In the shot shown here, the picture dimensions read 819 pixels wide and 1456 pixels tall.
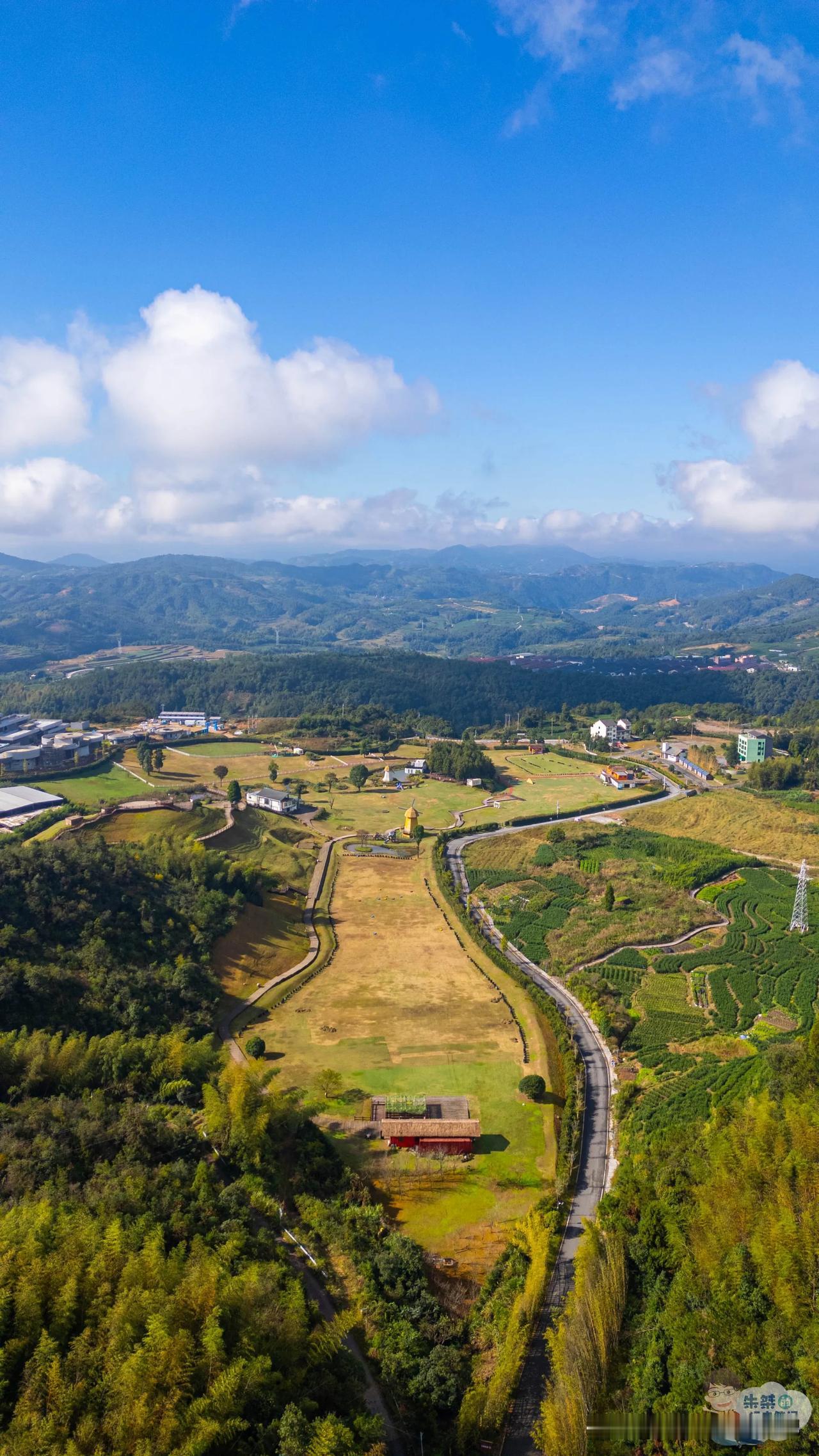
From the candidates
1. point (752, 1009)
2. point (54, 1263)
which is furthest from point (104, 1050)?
point (752, 1009)

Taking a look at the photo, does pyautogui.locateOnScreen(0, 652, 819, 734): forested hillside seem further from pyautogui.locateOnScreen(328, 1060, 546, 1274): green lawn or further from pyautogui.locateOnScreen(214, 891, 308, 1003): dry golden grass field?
pyautogui.locateOnScreen(328, 1060, 546, 1274): green lawn

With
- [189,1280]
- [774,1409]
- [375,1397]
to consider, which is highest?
[189,1280]

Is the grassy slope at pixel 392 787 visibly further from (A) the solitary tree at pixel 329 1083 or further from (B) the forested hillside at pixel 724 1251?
(B) the forested hillside at pixel 724 1251

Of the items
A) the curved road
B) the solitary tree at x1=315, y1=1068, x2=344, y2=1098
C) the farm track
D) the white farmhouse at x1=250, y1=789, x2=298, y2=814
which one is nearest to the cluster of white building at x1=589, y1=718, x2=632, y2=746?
the white farmhouse at x1=250, y1=789, x2=298, y2=814

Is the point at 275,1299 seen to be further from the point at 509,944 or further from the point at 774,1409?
the point at 509,944

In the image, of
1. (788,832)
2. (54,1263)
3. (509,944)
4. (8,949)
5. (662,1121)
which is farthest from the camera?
(788,832)

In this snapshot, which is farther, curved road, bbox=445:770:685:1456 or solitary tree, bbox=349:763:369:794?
solitary tree, bbox=349:763:369:794

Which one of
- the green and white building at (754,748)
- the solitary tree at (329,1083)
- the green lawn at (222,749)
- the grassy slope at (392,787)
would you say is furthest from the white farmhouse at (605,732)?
the solitary tree at (329,1083)
